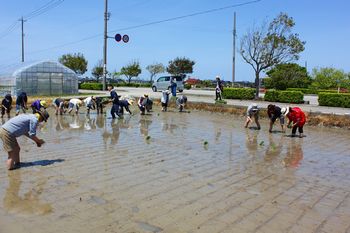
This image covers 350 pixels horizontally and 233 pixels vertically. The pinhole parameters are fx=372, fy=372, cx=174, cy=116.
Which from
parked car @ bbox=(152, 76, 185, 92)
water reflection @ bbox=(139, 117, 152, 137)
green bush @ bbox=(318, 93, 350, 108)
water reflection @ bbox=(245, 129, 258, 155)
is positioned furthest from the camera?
parked car @ bbox=(152, 76, 185, 92)

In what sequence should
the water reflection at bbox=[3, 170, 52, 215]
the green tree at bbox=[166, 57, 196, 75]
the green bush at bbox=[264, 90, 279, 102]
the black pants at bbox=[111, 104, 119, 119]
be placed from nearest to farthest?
the water reflection at bbox=[3, 170, 52, 215], the black pants at bbox=[111, 104, 119, 119], the green bush at bbox=[264, 90, 279, 102], the green tree at bbox=[166, 57, 196, 75]

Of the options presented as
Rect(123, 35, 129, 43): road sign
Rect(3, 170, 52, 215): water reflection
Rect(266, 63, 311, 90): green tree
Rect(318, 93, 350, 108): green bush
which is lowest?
Rect(3, 170, 52, 215): water reflection

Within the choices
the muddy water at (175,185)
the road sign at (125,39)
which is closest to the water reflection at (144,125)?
the muddy water at (175,185)

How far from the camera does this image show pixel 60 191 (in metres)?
6.05

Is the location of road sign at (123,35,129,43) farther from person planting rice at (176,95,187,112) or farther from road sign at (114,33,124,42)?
person planting rice at (176,95,187,112)

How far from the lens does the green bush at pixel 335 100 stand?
21.3 meters

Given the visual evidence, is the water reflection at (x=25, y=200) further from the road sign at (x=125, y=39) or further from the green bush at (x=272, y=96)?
the road sign at (x=125, y=39)

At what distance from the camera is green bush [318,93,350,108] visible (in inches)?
838

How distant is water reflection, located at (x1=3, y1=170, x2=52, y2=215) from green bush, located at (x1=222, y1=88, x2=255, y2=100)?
68.9 ft

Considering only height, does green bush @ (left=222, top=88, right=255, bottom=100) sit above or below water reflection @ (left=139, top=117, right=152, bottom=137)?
above

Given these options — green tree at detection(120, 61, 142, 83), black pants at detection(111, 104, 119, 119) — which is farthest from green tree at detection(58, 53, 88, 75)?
black pants at detection(111, 104, 119, 119)

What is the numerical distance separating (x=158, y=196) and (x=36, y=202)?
1.84 meters

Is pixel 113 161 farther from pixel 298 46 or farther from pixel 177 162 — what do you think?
pixel 298 46

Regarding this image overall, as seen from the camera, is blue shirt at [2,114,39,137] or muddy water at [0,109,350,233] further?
blue shirt at [2,114,39,137]
